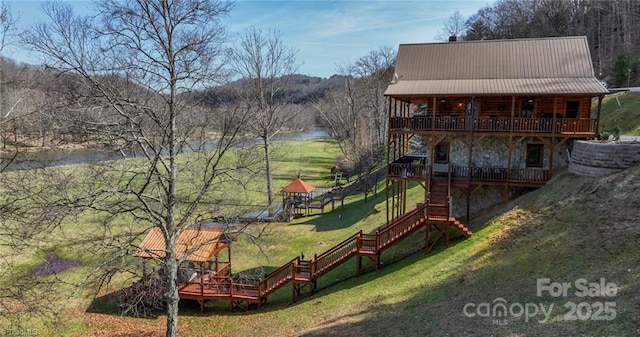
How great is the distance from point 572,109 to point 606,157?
5440mm

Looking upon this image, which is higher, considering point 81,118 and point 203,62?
point 203,62

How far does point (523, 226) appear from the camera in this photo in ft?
49.5

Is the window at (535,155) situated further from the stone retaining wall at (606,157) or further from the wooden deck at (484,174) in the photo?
the stone retaining wall at (606,157)

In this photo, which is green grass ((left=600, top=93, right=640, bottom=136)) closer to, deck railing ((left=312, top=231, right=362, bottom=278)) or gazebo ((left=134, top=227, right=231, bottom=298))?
deck railing ((left=312, top=231, right=362, bottom=278))

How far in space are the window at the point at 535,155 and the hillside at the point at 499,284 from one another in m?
2.03

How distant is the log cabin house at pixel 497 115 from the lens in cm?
1858

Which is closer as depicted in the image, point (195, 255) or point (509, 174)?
point (195, 255)

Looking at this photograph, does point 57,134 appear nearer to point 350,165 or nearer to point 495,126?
point 495,126

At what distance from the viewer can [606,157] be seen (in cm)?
1570

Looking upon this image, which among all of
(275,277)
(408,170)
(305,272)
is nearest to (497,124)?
(408,170)

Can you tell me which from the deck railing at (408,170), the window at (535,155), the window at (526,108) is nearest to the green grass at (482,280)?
the window at (535,155)

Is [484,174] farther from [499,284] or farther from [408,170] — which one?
[499,284]

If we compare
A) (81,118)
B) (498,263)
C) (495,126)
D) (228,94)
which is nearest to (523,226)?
(498,263)

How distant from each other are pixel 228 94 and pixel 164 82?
313cm
